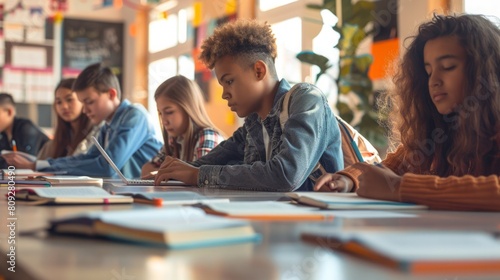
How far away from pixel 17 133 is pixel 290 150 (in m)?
3.40

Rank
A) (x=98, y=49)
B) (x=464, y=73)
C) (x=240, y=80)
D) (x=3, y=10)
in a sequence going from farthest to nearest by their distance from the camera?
(x=98, y=49) → (x=3, y=10) → (x=240, y=80) → (x=464, y=73)

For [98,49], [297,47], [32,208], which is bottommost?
[32,208]

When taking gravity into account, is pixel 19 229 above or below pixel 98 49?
below

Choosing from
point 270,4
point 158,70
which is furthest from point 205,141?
point 158,70

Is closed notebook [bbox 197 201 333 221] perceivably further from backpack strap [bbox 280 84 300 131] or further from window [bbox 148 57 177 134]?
window [bbox 148 57 177 134]

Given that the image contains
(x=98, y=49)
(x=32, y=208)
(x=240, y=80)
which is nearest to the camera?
(x=32, y=208)

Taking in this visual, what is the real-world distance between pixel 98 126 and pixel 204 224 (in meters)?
3.02

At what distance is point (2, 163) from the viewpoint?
3436 mm

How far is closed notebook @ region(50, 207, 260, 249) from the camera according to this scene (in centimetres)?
70

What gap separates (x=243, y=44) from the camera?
7.16ft

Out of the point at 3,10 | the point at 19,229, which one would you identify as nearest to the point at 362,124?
the point at 19,229

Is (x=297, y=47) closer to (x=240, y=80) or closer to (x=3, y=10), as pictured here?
(x=240, y=80)

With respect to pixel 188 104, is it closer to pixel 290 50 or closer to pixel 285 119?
pixel 285 119

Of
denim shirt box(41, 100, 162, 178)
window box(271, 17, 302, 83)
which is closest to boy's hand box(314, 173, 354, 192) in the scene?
denim shirt box(41, 100, 162, 178)
